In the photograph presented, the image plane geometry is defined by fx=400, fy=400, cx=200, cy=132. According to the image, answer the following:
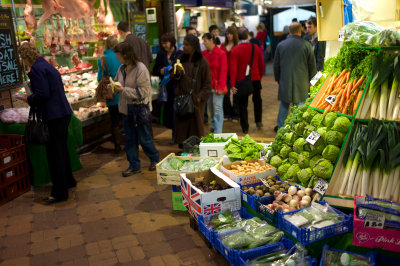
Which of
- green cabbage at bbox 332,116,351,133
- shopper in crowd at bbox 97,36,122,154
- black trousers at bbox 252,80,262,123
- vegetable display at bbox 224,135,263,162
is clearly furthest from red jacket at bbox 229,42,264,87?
green cabbage at bbox 332,116,351,133

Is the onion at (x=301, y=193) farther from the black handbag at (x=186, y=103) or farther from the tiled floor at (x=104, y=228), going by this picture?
the black handbag at (x=186, y=103)

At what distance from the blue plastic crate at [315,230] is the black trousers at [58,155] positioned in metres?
3.08

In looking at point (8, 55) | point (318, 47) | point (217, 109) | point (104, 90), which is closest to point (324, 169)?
point (104, 90)

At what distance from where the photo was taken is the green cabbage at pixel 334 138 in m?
3.47

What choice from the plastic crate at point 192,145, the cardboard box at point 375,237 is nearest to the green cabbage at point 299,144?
the cardboard box at point 375,237

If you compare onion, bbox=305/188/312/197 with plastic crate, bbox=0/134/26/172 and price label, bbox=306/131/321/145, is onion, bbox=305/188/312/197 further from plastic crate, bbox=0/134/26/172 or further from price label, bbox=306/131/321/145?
plastic crate, bbox=0/134/26/172

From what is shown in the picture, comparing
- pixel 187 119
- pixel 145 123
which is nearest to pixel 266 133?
pixel 187 119

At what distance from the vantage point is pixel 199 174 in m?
4.35

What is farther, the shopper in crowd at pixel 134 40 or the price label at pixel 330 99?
the shopper in crowd at pixel 134 40

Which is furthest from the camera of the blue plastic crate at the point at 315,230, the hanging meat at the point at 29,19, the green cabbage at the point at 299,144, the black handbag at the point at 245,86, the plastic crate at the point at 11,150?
the black handbag at the point at 245,86

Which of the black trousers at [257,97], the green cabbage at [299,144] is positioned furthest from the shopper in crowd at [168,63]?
the green cabbage at [299,144]

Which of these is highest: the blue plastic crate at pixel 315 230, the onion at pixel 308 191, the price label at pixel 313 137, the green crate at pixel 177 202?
A: the price label at pixel 313 137

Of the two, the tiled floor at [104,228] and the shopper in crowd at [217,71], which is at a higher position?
the shopper in crowd at [217,71]

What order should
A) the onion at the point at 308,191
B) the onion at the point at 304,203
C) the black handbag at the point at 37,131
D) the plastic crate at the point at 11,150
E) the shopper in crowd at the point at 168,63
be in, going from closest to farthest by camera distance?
1. the onion at the point at 304,203
2. the onion at the point at 308,191
3. the black handbag at the point at 37,131
4. the plastic crate at the point at 11,150
5. the shopper in crowd at the point at 168,63
